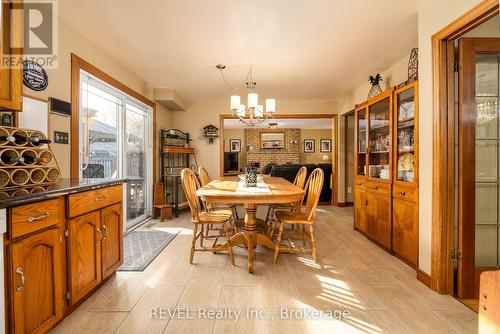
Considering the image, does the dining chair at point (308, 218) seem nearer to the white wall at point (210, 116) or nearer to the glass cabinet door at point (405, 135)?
the glass cabinet door at point (405, 135)

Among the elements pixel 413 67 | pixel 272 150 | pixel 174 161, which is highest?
pixel 413 67

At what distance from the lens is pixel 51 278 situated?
1379mm

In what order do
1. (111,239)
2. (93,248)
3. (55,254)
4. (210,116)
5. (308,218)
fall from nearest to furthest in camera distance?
(55,254) < (93,248) < (111,239) < (308,218) < (210,116)

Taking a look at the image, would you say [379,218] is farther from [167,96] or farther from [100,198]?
[167,96]

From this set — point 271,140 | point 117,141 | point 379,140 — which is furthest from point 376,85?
point 271,140

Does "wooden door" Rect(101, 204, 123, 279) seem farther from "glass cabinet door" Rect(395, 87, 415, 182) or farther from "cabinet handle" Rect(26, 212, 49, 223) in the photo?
"glass cabinet door" Rect(395, 87, 415, 182)

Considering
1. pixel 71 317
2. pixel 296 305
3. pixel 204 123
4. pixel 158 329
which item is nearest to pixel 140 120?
pixel 204 123

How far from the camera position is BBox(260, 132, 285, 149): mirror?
34.2 ft

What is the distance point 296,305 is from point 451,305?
1.09m

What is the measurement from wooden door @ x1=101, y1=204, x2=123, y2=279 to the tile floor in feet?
0.50

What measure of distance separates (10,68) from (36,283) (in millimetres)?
1279

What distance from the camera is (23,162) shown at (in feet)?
5.04

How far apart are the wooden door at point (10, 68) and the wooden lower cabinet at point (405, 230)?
3.18 metres

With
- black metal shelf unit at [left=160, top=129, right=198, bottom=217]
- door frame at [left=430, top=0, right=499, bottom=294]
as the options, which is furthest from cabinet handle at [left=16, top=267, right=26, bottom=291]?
black metal shelf unit at [left=160, top=129, right=198, bottom=217]
